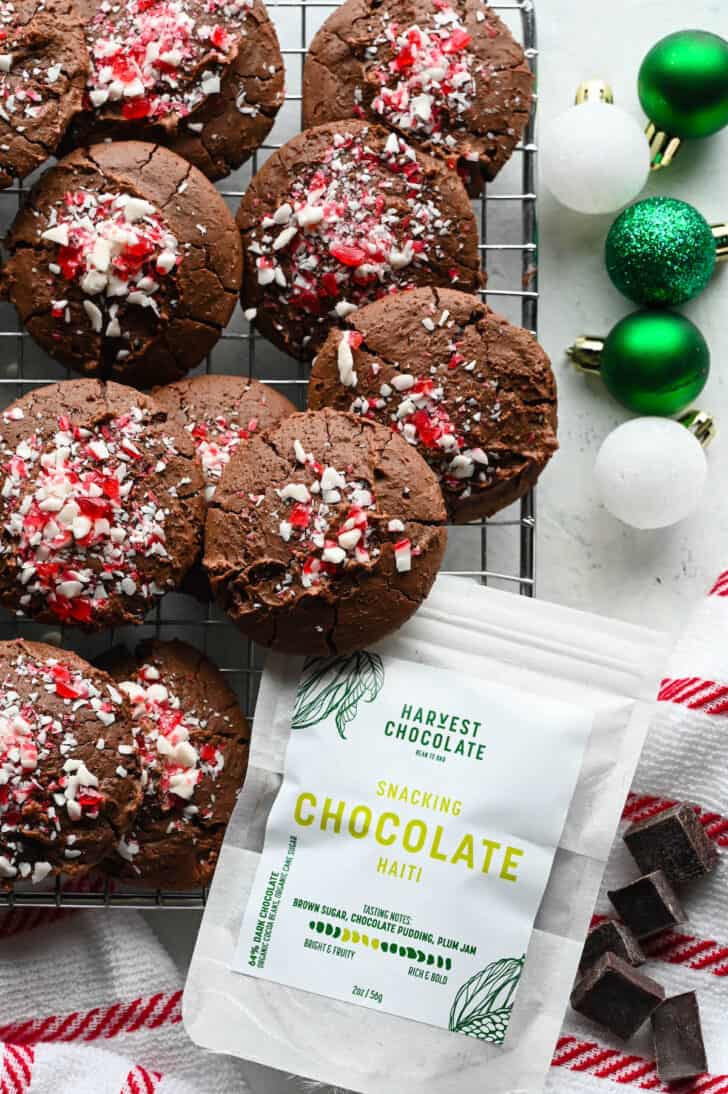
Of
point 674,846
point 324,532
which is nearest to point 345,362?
point 324,532

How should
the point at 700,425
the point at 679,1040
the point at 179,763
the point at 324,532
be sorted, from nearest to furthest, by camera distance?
the point at 324,532 → the point at 179,763 → the point at 679,1040 → the point at 700,425

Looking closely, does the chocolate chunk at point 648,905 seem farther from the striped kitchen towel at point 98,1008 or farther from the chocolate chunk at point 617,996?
the striped kitchen towel at point 98,1008

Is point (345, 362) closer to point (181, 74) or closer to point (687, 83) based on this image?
point (181, 74)

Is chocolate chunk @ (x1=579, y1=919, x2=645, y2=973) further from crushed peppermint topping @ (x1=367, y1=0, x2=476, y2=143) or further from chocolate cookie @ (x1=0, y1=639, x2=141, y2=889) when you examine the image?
crushed peppermint topping @ (x1=367, y1=0, x2=476, y2=143)

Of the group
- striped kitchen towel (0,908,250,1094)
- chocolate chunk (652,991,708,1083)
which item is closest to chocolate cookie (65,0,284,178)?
striped kitchen towel (0,908,250,1094)

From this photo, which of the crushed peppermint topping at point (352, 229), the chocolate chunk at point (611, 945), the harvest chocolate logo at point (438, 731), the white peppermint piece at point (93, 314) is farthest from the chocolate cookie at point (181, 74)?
the chocolate chunk at point (611, 945)

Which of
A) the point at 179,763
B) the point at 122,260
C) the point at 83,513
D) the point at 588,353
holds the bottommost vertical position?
the point at 179,763

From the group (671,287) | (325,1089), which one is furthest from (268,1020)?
(671,287)
